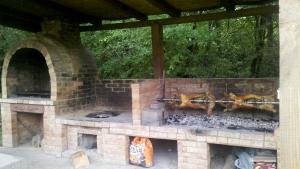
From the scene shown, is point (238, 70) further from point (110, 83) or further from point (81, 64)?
point (81, 64)

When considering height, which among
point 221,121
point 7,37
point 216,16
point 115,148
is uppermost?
point 7,37

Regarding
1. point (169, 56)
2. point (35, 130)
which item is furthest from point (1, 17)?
point (169, 56)

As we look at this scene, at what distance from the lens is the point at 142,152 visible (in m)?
A: 4.78

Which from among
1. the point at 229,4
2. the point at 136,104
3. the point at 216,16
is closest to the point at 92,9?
the point at 216,16

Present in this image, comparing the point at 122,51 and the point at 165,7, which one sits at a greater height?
the point at 165,7

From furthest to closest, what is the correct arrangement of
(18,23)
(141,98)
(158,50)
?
(18,23) < (158,50) < (141,98)

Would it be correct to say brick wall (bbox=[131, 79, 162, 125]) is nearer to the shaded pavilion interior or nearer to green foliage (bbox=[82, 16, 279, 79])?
the shaded pavilion interior

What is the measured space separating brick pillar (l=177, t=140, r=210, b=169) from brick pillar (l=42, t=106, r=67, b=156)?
95.5 inches

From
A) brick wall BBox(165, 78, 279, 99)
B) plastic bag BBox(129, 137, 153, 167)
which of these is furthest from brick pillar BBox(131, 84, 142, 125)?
brick wall BBox(165, 78, 279, 99)

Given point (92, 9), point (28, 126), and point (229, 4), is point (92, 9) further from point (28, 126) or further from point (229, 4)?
point (28, 126)

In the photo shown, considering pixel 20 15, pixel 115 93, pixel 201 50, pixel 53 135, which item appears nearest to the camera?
pixel 53 135

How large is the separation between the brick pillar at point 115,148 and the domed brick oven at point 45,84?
42.6 inches

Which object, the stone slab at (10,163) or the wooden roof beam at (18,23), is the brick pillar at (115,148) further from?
the wooden roof beam at (18,23)

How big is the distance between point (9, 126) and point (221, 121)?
440 cm
